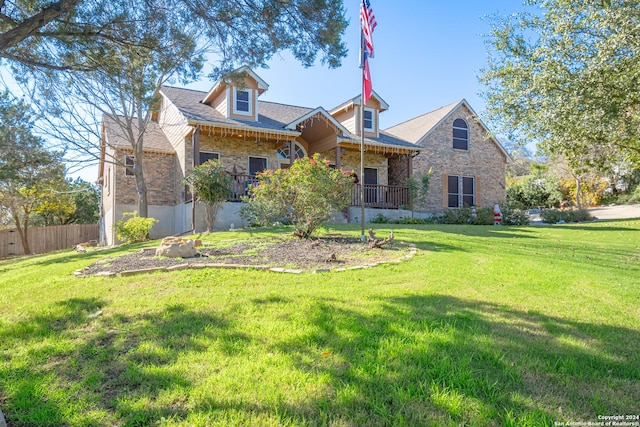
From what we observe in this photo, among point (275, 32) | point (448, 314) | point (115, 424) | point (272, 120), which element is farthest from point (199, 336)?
point (272, 120)

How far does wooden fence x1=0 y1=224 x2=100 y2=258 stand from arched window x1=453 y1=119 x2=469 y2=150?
21.9 metres

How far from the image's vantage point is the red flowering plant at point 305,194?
330 inches

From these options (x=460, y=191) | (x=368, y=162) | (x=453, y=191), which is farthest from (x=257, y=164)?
(x=460, y=191)

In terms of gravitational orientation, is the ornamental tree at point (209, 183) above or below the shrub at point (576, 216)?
above

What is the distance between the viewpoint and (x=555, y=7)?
1004 centimetres

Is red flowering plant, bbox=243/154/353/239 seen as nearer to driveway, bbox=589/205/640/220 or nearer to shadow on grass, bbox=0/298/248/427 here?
shadow on grass, bbox=0/298/248/427

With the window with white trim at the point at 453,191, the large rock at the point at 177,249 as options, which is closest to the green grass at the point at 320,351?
the large rock at the point at 177,249

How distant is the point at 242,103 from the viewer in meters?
15.8

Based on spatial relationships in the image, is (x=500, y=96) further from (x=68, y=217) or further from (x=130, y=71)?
(x=68, y=217)

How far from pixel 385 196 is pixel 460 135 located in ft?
20.0

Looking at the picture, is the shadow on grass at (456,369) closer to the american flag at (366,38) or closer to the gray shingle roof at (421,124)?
the american flag at (366,38)

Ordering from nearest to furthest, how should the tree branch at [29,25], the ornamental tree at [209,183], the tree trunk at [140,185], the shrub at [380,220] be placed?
the tree branch at [29,25] → the ornamental tree at [209,183] → the tree trunk at [140,185] → the shrub at [380,220]

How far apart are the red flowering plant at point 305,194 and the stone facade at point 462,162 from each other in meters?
11.2

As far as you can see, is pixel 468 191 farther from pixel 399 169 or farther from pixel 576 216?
pixel 576 216
